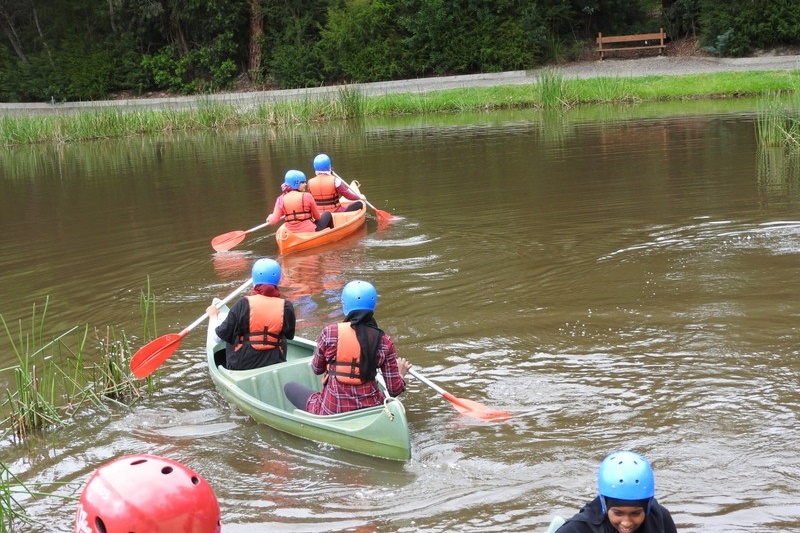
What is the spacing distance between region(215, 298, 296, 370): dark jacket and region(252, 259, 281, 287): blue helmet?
0.18 m

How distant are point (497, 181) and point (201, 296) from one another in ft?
22.5

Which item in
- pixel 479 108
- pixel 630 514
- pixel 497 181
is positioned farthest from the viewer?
pixel 479 108

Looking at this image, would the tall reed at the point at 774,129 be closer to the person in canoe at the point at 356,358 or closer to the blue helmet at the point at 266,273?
the blue helmet at the point at 266,273

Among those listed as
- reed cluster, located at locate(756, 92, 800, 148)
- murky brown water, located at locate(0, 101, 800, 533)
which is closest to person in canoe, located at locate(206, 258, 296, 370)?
murky brown water, located at locate(0, 101, 800, 533)

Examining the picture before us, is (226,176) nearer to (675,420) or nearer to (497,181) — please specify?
(497,181)

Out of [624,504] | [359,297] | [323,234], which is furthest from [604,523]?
[323,234]

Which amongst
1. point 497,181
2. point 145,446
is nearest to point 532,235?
point 497,181

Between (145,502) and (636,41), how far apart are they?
3730cm

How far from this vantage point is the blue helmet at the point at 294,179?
489 inches

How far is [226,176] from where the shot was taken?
19203 mm

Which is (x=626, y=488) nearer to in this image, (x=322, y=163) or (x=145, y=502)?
(x=145, y=502)

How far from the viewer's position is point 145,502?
2381mm

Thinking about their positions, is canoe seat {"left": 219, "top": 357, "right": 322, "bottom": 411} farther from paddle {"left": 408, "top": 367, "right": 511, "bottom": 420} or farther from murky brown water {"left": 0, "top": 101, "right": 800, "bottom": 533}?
paddle {"left": 408, "top": 367, "right": 511, "bottom": 420}

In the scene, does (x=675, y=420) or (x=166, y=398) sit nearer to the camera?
(x=675, y=420)
